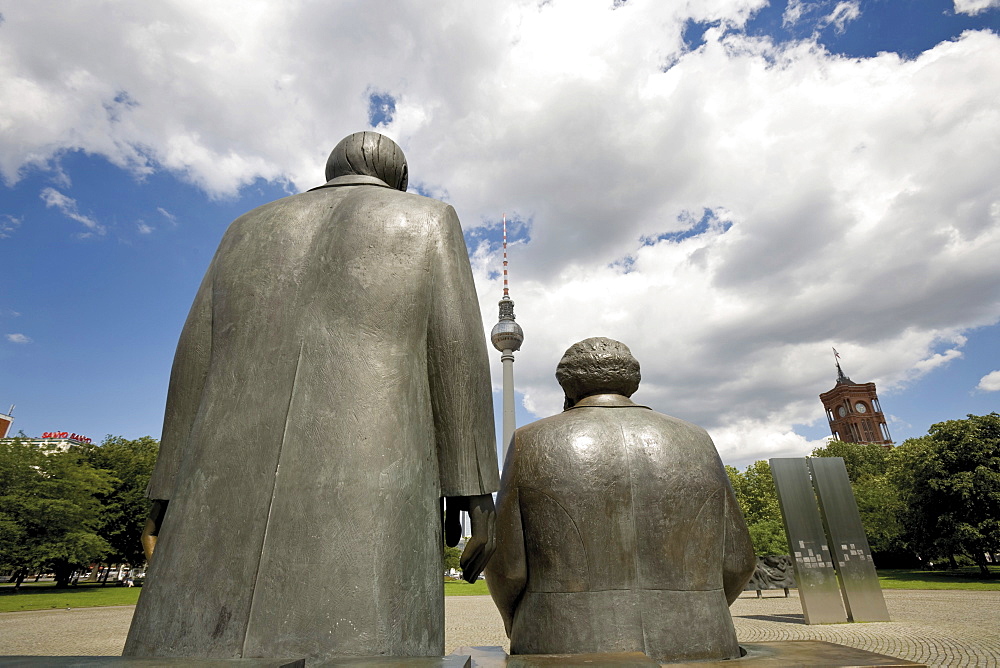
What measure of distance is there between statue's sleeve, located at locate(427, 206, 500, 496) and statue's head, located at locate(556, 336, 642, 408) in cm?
249

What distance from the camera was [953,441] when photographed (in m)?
25.9

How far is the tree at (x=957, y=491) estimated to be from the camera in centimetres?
2366

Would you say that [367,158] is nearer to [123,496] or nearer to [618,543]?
[618,543]

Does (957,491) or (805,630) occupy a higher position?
(957,491)

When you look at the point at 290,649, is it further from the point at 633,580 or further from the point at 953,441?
the point at 953,441

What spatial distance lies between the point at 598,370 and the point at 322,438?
3116 mm

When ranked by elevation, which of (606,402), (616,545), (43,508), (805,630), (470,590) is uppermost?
(43,508)

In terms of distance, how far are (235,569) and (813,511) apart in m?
12.9

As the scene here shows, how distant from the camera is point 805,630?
11.2m

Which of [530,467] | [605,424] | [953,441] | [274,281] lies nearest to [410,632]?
[274,281]

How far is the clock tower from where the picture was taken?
94375 millimetres

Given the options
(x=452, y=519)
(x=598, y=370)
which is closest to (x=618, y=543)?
(x=598, y=370)

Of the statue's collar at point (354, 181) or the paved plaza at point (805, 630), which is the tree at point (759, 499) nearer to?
the paved plaza at point (805, 630)

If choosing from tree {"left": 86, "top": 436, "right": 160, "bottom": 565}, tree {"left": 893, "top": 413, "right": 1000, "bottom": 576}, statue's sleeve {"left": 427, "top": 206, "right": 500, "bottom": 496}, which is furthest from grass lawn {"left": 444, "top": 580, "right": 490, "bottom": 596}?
statue's sleeve {"left": 427, "top": 206, "right": 500, "bottom": 496}
